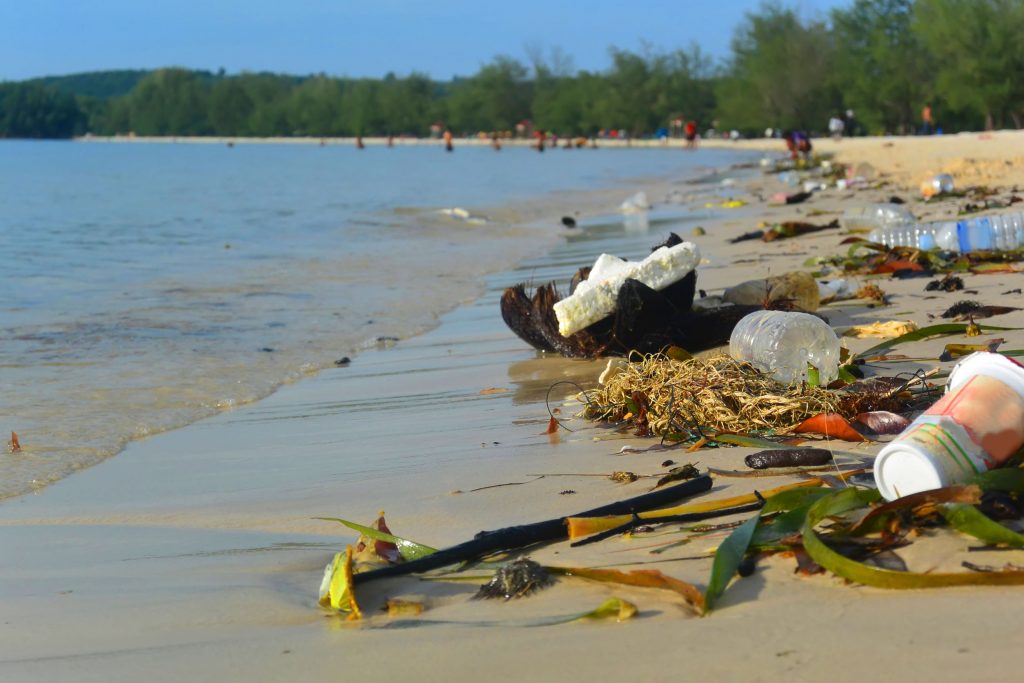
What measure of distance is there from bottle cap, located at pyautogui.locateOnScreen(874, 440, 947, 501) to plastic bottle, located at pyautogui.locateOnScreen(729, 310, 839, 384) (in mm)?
1694

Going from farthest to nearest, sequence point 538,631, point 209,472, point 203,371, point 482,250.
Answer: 1. point 482,250
2. point 203,371
3. point 209,472
4. point 538,631

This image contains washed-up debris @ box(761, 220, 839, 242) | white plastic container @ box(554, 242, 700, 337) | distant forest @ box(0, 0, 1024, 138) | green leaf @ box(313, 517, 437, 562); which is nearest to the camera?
green leaf @ box(313, 517, 437, 562)

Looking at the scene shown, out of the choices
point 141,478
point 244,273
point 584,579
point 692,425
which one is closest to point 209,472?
point 141,478

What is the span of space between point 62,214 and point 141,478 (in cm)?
1932

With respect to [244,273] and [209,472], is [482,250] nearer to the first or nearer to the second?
[244,273]

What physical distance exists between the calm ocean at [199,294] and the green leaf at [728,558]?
256cm

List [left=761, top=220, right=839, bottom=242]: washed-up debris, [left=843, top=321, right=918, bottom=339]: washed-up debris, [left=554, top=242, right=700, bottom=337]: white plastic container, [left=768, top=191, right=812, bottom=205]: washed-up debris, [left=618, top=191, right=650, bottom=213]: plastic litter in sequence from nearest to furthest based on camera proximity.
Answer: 1. [left=843, top=321, right=918, bottom=339]: washed-up debris
2. [left=554, top=242, right=700, bottom=337]: white plastic container
3. [left=761, top=220, right=839, bottom=242]: washed-up debris
4. [left=768, top=191, right=812, bottom=205]: washed-up debris
5. [left=618, top=191, right=650, bottom=213]: plastic litter

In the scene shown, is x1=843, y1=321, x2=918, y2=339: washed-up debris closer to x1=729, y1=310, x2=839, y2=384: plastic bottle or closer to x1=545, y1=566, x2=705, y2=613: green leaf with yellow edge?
x1=729, y1=310, x2=839, y2=384: plastic bottle

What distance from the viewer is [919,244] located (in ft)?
27.9

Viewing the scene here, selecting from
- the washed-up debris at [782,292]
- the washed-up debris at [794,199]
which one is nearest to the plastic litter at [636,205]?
the washed-up debris at [794,199]

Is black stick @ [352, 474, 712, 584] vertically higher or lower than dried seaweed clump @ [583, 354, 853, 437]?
lower

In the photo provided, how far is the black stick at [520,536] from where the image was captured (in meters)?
2.43

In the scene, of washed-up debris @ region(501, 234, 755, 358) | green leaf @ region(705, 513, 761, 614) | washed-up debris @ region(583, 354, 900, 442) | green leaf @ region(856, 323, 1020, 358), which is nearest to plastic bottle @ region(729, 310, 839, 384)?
green leaf @ region(856, 323, 1020, 358)

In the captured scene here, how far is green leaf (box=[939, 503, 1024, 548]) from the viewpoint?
2127mm
